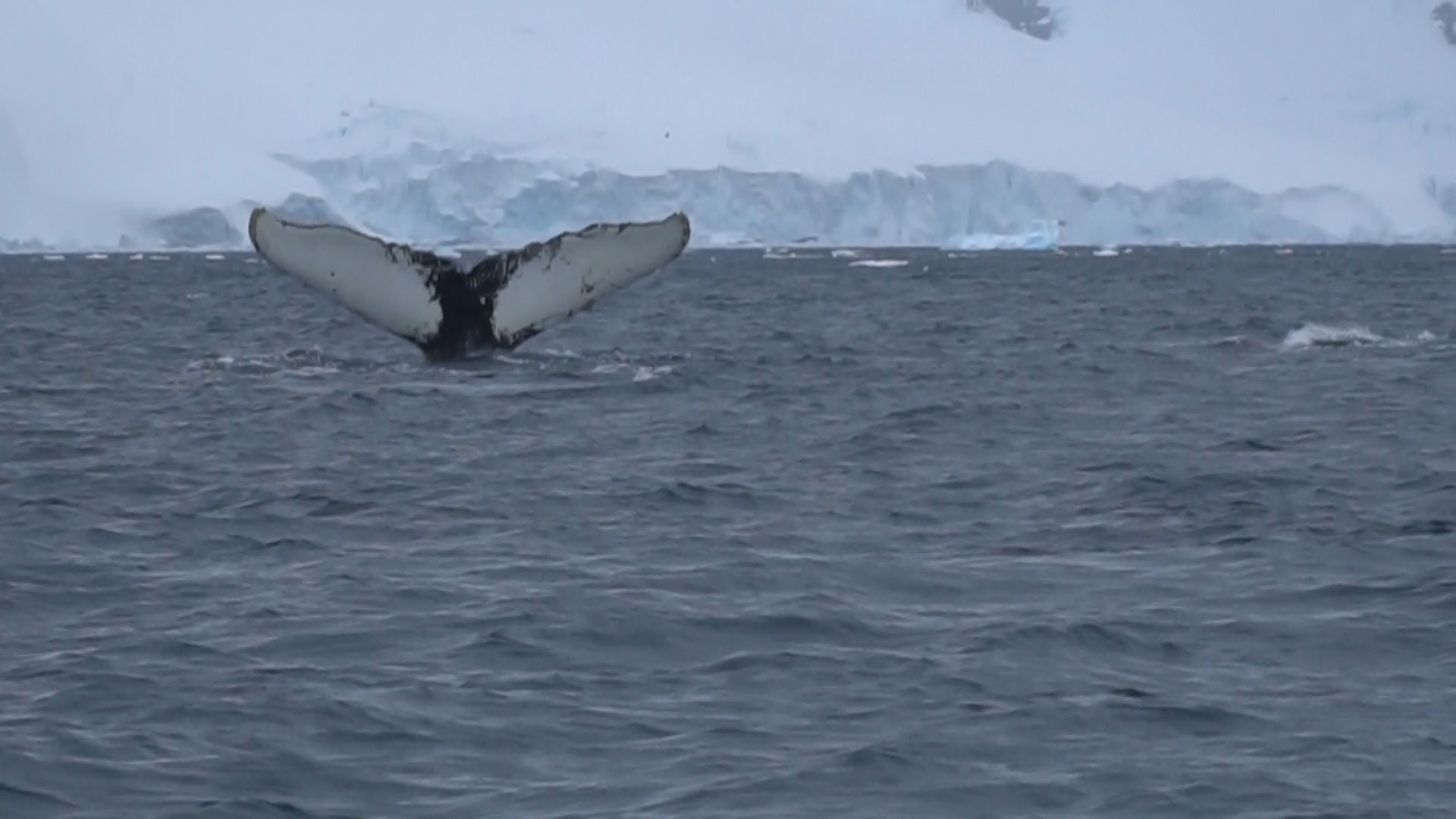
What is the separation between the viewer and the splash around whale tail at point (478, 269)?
14531mm

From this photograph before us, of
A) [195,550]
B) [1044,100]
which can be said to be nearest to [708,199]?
[1044,100]

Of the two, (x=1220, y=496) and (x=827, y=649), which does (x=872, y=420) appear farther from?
(x=827, y=649)

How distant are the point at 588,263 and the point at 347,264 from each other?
1561mm

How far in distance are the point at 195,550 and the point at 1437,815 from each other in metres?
6.17

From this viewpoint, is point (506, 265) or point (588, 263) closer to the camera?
point (588, 263)

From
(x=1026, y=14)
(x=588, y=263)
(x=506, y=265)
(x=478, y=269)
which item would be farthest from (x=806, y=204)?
(x=1026, y=14)

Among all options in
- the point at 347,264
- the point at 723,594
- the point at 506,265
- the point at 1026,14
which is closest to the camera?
the point at 723,594

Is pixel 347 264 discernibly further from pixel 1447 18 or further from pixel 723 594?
pixel 1447 18

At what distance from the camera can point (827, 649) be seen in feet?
27.7

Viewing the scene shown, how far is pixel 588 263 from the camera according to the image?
1492cm

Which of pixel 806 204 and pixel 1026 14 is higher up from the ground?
pixel 1026 14

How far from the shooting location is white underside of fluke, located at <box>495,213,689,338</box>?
48.7 ft

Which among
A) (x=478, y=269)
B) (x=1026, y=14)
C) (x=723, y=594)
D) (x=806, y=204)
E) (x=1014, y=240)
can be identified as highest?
(x=1026, y=14)

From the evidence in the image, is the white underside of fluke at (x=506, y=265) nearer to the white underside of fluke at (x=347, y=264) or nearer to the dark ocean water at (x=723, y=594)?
the white underside of fluke at (x=347, y=264)
